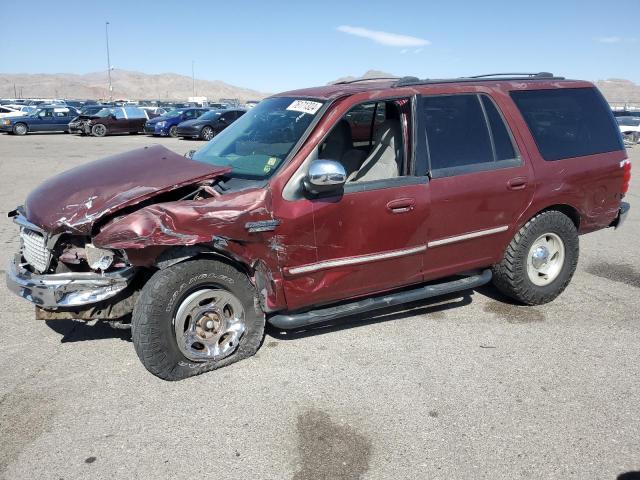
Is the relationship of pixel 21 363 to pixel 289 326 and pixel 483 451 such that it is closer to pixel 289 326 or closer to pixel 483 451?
pixel 289 326

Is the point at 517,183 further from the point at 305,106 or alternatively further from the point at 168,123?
the point at 168,123

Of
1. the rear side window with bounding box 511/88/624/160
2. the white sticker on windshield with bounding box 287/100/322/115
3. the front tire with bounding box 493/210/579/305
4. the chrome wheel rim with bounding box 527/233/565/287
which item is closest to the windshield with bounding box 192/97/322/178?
the white sticker on windshield with bounding box 287/100/322/115

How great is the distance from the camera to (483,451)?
295 centimetres

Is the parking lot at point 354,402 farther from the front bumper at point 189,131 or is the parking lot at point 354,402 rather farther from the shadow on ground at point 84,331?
the front bumper at point 189,131

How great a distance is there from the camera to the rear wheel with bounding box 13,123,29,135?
2670 centimetres

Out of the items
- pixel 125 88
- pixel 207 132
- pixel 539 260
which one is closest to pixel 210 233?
pixel 539 260

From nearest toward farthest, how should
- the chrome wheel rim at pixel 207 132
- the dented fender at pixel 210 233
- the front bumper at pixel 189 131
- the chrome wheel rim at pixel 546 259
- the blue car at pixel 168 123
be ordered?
1. the dented fender at pixel 210 233
2. the chrome wheel rim at pixel 546 259
3. the front bumper at pixel 189 131
4. the chrome wheel rim at pixel 207 132
5. the blue car at pixel 168 123

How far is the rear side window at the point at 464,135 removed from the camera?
421 cm

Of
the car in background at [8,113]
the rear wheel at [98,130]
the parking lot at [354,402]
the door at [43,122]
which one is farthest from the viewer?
the door at [43,122]

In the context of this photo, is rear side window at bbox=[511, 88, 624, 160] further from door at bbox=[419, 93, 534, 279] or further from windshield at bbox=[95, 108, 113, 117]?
windshield at bbox=[95, 108, 113, 117]

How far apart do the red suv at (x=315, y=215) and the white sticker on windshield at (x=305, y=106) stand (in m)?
0.02

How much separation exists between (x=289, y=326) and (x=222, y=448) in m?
1.02

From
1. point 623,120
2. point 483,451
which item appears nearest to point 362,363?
point 483,451

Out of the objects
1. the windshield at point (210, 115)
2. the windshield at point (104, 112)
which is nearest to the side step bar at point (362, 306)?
the windshield at point (210, 115)
